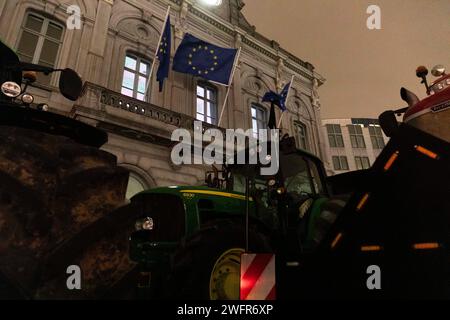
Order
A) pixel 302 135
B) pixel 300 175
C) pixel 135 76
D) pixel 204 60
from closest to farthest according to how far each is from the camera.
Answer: pixel 300 175 < pixel 135 76 < pixel 204 60 < pixel 302 135

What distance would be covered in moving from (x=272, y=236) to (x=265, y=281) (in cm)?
118

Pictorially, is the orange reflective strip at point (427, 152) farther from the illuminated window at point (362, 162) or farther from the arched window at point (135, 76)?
the illuminated window at point (362, 162)

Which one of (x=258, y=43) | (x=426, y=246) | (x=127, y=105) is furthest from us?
(x=258, y=43)

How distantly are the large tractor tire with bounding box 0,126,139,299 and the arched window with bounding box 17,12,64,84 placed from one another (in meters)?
8.59

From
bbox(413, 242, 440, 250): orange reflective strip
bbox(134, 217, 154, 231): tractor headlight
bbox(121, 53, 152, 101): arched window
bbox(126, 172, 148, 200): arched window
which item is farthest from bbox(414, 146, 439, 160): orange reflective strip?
bbox(121, 53, 152, 101): arched window

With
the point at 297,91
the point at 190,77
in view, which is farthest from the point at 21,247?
the point at 297,91

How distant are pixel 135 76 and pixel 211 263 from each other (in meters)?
10.4

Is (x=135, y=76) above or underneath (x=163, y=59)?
underneath

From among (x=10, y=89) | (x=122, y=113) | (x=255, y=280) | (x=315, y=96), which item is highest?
(x=315, y=96)

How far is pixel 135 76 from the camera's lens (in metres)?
11.0

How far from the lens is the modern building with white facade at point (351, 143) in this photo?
2845cm

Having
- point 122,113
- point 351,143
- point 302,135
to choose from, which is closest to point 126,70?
point 122,113

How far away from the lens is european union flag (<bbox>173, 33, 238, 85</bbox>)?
1086 cm

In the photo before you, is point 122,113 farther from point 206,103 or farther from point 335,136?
point 335,136
